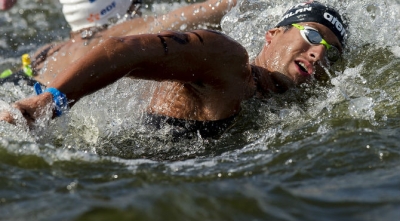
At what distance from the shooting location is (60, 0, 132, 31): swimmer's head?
6746 mm

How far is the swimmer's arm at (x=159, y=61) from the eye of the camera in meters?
3.68

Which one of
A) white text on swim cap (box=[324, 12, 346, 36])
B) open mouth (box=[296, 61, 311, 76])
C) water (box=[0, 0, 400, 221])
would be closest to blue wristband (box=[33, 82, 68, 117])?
water (box=[0, 0, 400, 221])

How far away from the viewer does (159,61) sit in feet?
12.9

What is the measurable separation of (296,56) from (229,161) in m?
1.50

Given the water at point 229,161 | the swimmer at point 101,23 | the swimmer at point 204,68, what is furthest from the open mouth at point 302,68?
the swimmer at point 101,23

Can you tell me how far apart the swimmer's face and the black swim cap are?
2.6 inches

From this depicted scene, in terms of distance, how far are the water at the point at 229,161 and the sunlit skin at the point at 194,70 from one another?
158mm

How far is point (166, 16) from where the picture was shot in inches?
259

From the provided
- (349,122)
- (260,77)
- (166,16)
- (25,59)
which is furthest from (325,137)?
(25,59)

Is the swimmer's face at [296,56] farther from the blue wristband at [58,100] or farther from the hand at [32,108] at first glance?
the hand at [32,108]

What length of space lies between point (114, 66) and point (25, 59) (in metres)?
3.16

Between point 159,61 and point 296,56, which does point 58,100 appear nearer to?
point 159,61

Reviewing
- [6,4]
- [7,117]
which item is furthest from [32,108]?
[6,4]

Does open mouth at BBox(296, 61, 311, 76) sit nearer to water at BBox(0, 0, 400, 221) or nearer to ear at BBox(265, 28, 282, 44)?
water at BBox(0, 0, 400, 221)
